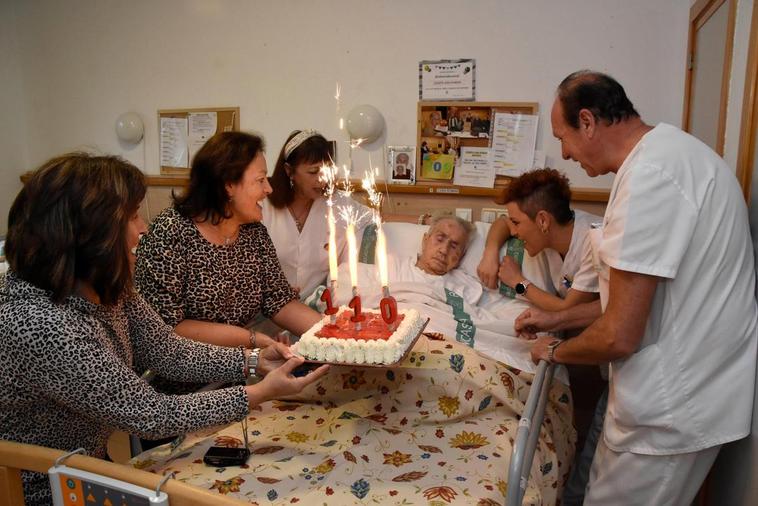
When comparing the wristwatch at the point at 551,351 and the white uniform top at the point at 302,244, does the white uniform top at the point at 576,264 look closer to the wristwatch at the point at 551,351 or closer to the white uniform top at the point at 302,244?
the wristwatch at the point at 551,351

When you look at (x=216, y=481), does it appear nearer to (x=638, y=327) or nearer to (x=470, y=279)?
(x=638, y=327)

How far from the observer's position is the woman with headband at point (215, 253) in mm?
2098

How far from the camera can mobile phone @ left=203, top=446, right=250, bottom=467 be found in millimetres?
1636

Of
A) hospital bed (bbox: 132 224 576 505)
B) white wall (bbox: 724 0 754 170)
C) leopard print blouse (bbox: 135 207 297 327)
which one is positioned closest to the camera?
hospital bed (bbox: 132 224 576 505)

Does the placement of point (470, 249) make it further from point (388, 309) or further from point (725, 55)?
point (725, 55)

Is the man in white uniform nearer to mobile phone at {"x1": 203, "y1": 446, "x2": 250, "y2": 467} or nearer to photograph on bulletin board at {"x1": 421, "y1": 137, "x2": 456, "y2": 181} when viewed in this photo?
mobile phone at {"x1": 203, "y1": 446, "x2": 250, "y2": 467}

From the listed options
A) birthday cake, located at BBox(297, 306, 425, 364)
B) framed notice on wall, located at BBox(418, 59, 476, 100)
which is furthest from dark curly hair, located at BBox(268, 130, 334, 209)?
birthday cake, located at BBox(297, 306, 425, 364)

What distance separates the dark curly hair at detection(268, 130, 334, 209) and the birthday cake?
3.44ft

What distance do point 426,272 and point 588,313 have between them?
0.86m

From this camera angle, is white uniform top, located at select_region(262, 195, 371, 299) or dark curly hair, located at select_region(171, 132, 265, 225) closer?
dark curly hair, located at select_region(171, 132, 265, 225)

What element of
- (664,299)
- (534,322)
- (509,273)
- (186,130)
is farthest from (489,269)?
(186,130)

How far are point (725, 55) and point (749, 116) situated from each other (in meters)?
0.48

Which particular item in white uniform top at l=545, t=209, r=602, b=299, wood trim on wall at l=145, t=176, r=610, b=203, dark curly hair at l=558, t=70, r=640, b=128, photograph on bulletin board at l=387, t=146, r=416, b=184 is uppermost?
dark curly hair at l=558, t=70, r=640, b=128

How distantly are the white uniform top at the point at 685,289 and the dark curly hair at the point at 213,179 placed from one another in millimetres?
1328
